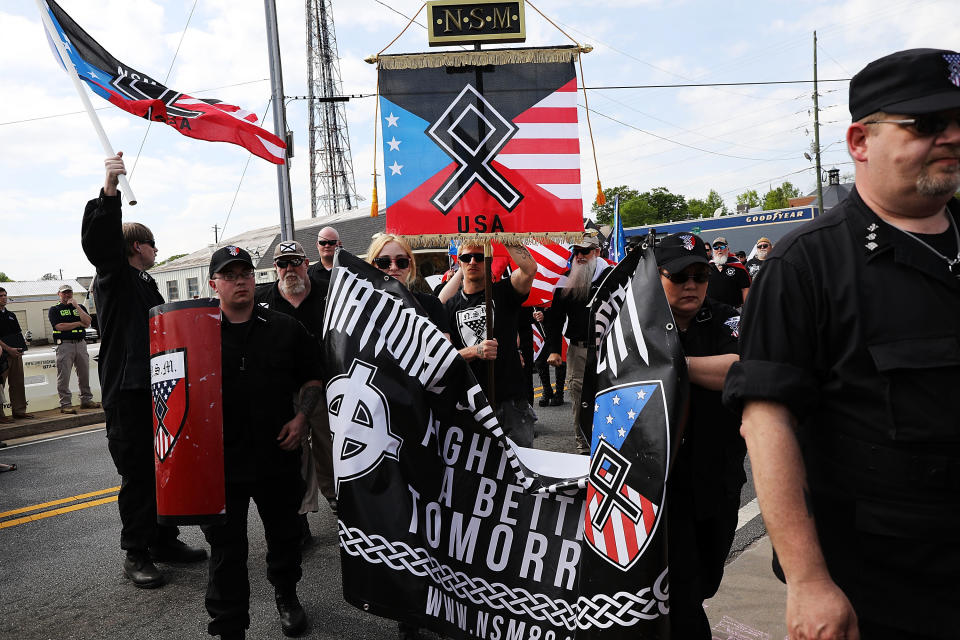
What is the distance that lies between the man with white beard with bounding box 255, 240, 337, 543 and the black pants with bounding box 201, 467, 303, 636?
1.34 metres

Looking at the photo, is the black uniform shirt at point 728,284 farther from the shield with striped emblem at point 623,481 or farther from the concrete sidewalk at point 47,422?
the concrete sidewalk at point 47,422

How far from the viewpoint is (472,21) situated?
165 inches

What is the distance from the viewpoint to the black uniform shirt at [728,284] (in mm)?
8180

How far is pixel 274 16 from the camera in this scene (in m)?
11.8

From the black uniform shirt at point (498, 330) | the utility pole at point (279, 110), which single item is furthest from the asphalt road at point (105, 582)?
the utility pole at point (279, 110)

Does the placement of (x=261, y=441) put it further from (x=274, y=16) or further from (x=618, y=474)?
(x=274, y=16)

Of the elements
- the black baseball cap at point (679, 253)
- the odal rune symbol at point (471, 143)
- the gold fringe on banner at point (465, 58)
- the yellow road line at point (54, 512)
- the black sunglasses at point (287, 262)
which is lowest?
the yellow road line at point (54, 512)

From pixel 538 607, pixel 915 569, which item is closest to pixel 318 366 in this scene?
pixel 538 607

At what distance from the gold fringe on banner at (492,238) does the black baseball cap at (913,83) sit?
A: 8.59 ft

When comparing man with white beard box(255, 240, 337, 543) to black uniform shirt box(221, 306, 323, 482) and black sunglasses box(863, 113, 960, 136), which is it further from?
black sunglasses box(863, 113, 960, 136)

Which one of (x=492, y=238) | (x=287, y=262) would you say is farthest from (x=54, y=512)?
(x=492, y=238)

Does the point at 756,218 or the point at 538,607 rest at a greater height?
the point at 756,218

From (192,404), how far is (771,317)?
263 centimetres

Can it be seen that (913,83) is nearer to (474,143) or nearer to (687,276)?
(687,276)
